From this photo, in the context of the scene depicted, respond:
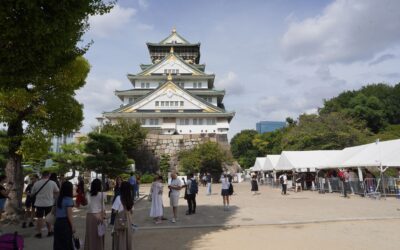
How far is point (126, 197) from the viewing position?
21.4 ft

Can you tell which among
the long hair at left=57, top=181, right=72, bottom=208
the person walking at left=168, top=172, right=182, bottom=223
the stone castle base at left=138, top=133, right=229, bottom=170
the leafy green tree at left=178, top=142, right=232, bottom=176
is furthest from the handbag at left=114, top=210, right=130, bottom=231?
the stone castle base at left=138, top=133, right=229, bottom=170

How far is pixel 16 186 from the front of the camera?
37.5 feet

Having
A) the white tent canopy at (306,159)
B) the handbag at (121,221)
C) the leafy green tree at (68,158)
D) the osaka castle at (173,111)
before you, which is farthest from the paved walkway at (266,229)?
the osaka castle at (173,111)

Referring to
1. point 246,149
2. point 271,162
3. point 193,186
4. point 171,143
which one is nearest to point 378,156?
point 193,186

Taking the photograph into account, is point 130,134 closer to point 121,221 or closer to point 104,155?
point 104,155

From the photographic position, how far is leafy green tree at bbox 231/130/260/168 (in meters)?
59.5

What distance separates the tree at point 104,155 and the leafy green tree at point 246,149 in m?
42.6

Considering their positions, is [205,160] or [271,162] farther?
[205,160]

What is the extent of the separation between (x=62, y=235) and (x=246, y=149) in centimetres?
5692

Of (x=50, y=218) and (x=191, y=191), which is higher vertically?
(x=191, y=191)

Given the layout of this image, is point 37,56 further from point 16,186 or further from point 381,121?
point 381,121

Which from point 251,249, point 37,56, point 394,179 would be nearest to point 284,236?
point 251,249

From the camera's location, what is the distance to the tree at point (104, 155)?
18219 millimetres

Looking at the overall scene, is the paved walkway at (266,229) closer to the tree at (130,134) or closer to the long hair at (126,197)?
the long hair at (126,197)
